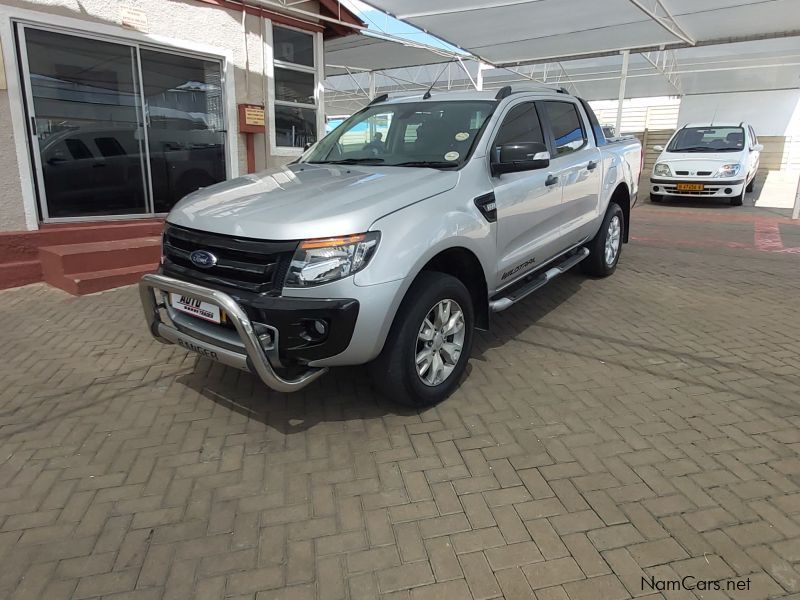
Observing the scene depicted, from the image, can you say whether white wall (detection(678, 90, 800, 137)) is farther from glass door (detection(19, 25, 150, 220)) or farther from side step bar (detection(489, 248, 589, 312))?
glass door (detection(19, 25, 150, 220))

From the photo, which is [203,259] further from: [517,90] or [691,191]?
[691,191]

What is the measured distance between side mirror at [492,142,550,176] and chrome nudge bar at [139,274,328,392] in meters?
1.85

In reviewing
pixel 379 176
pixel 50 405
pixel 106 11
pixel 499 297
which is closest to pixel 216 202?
pixel 379 176

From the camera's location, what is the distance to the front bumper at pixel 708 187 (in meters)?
12.6

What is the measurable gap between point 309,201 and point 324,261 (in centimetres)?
45

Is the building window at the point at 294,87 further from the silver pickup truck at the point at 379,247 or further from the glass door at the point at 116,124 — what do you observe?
the silver pickup truck at the point at 379,247

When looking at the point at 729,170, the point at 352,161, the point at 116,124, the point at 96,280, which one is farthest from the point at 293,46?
the point at 729,170

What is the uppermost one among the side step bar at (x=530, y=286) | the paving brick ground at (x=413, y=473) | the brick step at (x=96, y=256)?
the side step bar at (x=530, y=286)

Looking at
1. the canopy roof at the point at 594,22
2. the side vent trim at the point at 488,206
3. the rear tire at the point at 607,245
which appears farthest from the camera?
the canopy roof at the point at 594,22

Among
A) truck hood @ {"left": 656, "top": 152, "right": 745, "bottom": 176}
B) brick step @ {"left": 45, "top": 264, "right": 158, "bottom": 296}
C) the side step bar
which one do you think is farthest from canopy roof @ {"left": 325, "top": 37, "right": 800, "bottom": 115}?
the side step bar

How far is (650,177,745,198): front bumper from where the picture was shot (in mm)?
12617

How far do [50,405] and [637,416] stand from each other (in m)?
3.74

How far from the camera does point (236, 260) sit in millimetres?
3088

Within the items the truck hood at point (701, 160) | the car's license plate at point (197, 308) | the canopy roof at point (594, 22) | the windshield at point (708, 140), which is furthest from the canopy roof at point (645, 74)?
the car's license plate at point (197, 308)
